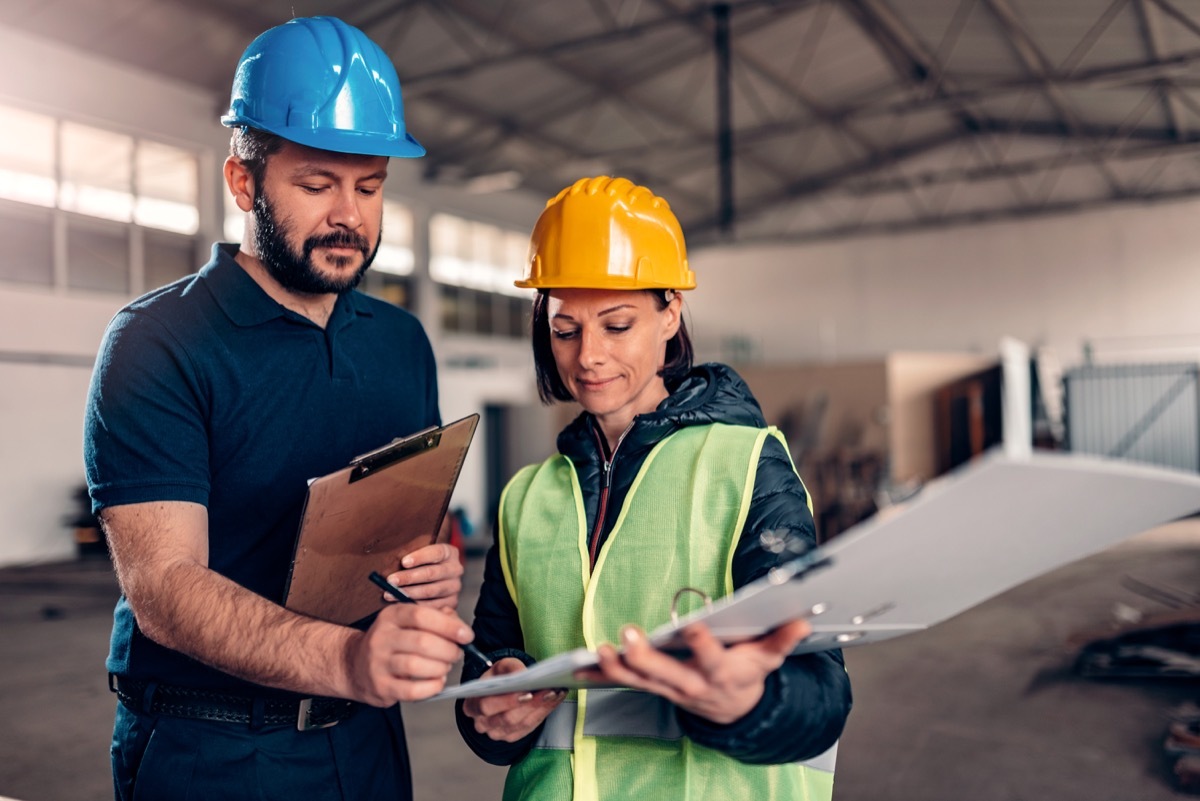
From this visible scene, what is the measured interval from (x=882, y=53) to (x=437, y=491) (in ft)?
48.4

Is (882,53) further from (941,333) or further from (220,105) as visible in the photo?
(220,105)

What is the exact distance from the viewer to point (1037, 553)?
3.12ft

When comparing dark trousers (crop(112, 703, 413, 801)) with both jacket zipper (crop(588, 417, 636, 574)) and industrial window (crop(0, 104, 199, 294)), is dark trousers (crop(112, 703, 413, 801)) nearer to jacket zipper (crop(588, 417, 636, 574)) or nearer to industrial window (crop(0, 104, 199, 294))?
jacket zipper (crop(588, 417, 636, 574))

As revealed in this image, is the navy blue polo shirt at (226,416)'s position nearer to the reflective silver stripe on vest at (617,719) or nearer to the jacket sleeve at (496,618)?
the jacket sleeve at (496,618)

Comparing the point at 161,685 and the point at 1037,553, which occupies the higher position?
the point at 1037,553

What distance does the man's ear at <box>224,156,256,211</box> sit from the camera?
4.96 ft

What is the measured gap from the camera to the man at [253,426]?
1.34m

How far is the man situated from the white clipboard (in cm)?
60

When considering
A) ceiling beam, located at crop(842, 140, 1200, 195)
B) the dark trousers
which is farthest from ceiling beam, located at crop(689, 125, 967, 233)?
the dark trousers

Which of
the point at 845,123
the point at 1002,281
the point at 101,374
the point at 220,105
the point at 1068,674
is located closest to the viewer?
the point at 101,374

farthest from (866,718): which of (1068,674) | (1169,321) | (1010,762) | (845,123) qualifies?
(1169,321)

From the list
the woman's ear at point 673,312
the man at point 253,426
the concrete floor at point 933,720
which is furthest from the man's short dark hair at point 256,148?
the concrete floor at point 933,720

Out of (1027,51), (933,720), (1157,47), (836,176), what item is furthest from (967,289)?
(933,720)

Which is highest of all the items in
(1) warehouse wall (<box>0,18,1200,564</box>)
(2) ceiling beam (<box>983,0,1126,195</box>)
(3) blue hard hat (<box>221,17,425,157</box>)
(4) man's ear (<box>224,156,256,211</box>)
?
(2) ceiling beam (<box>983,0,1126,195</box>)
